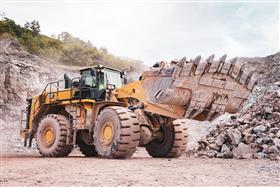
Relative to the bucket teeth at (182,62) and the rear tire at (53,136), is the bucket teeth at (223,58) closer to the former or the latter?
the bucket teeth at (182,62)

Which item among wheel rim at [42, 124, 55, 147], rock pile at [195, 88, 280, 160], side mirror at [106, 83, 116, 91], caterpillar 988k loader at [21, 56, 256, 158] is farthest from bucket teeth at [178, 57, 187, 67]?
wheel rim at [42, 124, 55, 147]

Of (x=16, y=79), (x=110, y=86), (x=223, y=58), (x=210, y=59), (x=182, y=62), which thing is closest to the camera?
(x=182, y=62)

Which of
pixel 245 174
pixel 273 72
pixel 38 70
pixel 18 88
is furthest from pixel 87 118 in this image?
pixel 38 70

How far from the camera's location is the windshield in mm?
12274

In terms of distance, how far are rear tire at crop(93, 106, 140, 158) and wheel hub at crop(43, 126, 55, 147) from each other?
9.28 ft

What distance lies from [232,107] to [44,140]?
6404mm

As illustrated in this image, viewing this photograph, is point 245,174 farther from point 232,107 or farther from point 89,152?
point 89,152

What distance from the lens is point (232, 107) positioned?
10766 mm

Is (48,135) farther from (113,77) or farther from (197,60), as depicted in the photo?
(197,60)

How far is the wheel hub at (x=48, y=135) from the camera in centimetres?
1272

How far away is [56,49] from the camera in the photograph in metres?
39.5

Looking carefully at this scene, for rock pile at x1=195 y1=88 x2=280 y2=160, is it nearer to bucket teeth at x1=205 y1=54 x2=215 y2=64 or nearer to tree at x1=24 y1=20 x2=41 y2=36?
bucket teeth at x1=205 y1=54 x2=215 y2=64

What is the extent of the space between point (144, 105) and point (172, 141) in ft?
6.68

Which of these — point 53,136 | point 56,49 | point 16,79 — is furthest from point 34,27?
point 53,136
